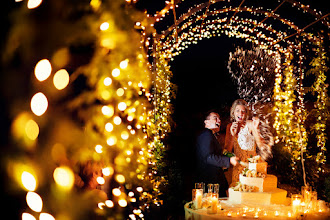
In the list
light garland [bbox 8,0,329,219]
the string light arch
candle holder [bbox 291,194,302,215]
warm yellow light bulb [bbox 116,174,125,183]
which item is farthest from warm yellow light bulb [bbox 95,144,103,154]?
the string light arch

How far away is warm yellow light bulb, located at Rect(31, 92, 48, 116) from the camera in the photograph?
3.54 ft

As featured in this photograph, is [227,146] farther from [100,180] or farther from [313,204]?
[100,180]

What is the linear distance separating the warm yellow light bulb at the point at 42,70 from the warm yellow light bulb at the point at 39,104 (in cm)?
5

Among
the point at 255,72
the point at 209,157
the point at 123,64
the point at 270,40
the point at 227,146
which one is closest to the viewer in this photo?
the point at 123,64

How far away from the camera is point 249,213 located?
3.64 metres

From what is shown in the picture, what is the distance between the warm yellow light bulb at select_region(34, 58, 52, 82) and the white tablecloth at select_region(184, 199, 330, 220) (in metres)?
2.81

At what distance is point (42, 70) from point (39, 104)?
0.35 feet

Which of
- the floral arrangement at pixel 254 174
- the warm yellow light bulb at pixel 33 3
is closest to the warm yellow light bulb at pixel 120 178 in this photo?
the warm yellow light bulb at pixel 33 3

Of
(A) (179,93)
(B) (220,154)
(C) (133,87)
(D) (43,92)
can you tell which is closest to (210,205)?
(B) (220,154)

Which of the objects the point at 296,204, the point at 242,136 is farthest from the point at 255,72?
the point at 296,204

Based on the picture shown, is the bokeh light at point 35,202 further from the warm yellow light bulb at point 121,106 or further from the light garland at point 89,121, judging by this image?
the warm yellow light bulb at point 121,106

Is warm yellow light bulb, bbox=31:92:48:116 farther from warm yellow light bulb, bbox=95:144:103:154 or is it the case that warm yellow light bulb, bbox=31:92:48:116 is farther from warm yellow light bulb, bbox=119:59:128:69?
warm yellow light bulb, bbox=119:59:128:69

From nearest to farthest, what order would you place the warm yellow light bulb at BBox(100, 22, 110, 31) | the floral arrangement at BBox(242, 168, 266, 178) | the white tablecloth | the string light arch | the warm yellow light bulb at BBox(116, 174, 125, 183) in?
the warm yellow light bulb at BBox(100, 22, 110, 31), the warm yellow light bulb at BBox(116, 174, 125, 183), the white tablecloth, the floral arrangement at BBox(242, 168, 266, 178), the string light arch

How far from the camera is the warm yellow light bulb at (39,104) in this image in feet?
3.54
